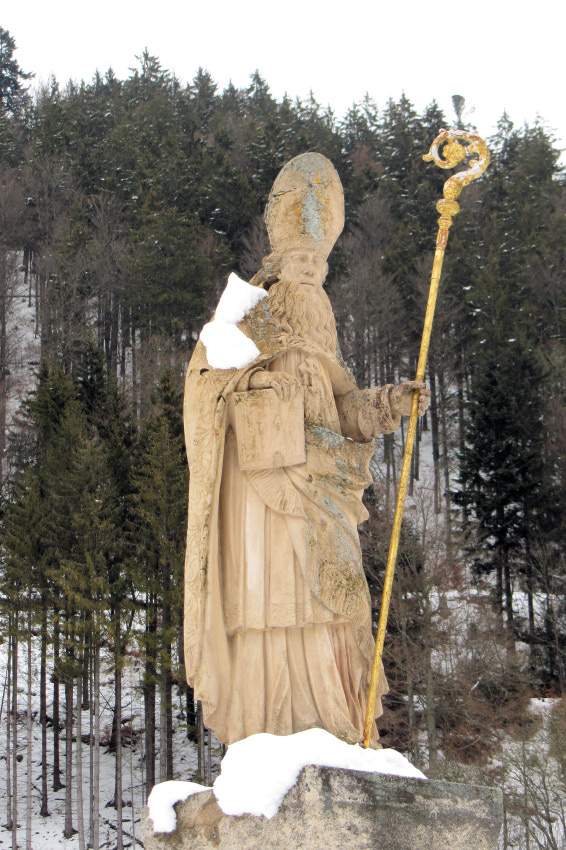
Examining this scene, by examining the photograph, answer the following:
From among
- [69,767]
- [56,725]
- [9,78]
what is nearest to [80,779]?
[69,767]

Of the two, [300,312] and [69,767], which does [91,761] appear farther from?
[300,312]

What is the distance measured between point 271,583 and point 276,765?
1.10 m

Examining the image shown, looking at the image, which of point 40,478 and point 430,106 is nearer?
point 40,478

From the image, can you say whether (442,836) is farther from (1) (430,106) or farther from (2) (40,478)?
(1) (430,106)

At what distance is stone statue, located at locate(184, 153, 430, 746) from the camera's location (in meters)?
4.85

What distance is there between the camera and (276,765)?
4059 millimetres

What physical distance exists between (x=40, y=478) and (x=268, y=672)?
21.9 meters

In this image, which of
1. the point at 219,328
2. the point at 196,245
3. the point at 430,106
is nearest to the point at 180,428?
the point at 196,245

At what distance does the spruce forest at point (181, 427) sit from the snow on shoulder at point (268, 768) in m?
12.3

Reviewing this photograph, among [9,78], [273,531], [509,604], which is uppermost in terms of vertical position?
[9,78]

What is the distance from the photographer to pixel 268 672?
4863mm

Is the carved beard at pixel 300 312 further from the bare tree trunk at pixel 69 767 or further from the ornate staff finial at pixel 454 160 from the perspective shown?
the bare tree trunk at pixel 69 767

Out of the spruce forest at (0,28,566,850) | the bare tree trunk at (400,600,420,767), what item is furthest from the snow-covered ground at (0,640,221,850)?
the bare tree trunk at (400,600,420,767)

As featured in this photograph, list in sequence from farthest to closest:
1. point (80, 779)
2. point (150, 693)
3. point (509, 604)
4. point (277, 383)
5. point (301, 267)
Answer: point (509, 604) < point (150, 693) < point (80, 779) < point (301, 267) < point (277, 383)
